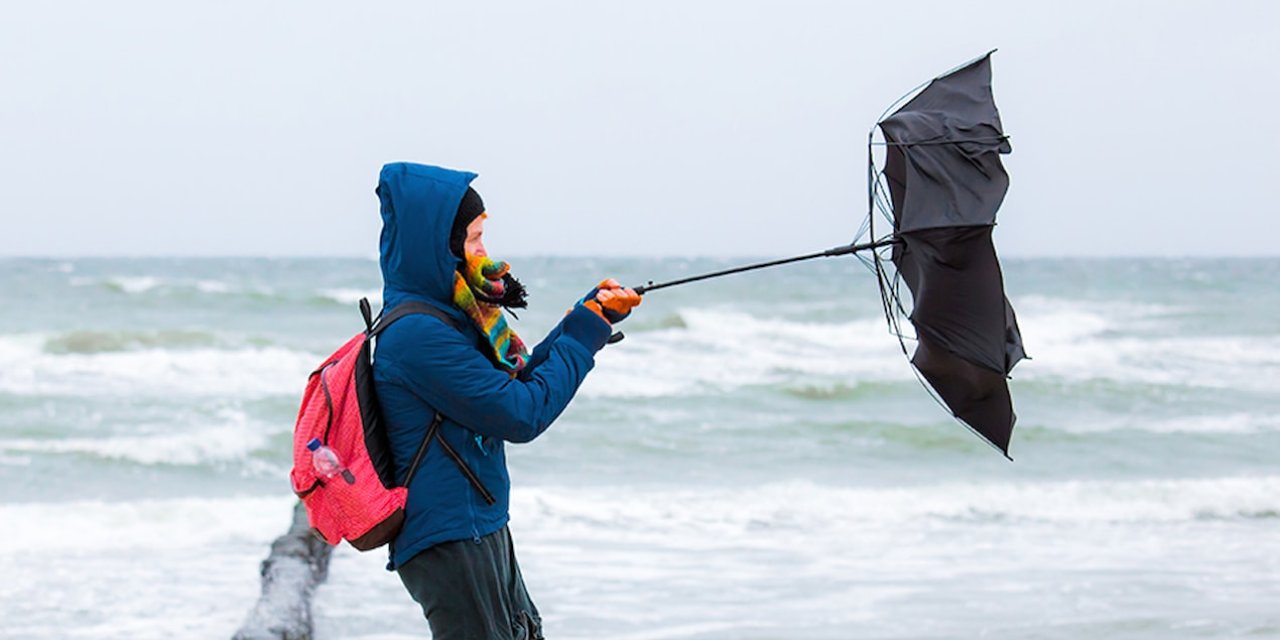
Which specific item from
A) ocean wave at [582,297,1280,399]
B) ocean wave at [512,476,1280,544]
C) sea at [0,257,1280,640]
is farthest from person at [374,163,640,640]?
ocean wave at [582,297,1280,399]

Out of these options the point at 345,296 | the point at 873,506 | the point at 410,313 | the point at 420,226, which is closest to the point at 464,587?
the point at 410,313

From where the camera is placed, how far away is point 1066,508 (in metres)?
9.46

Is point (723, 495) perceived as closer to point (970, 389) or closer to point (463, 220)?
point (970, 389)

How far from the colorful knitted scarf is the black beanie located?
29mm

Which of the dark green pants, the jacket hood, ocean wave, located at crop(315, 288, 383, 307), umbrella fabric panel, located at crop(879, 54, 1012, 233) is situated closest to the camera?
the jacket hood

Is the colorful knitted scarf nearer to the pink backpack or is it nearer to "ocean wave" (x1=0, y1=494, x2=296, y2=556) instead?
the pink backpack

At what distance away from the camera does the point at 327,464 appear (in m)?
2.57

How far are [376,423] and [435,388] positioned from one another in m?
0.16

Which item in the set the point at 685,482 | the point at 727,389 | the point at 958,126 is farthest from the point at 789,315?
the point at 958,126

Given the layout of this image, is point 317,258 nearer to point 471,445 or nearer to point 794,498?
point 794,498

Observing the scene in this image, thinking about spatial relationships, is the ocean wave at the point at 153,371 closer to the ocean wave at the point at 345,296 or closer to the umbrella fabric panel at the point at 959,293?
the ocean wave at the point at 345,296

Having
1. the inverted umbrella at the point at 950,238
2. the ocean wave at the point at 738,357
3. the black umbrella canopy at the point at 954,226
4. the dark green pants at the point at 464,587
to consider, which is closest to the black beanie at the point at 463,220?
the inverted umbrella at the point at 950,238

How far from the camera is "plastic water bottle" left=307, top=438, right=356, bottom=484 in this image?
8.42 ft

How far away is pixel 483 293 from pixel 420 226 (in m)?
0.18
